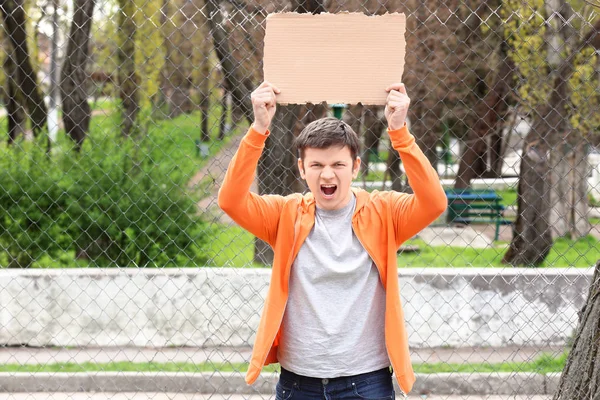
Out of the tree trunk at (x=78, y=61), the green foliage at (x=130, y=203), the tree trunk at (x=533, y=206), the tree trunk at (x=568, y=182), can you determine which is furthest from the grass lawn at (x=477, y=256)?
the tree trunk at (x=78, y=61)

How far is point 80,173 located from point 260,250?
5.50ft

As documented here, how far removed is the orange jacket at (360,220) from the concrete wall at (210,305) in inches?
111

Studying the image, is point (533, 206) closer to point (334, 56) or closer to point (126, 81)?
point (334, 56)

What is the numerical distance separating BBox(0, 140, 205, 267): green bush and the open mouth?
4121 mm

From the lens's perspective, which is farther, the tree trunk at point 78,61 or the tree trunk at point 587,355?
the tree trunk at point 78,61

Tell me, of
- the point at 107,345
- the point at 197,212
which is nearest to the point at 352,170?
the point at 107,345

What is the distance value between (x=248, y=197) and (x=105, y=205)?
4390mm

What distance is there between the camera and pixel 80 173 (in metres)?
6.84

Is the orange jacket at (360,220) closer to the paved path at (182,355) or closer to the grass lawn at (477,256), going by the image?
the paved path at (182,355)

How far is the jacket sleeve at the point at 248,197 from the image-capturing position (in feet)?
8.16

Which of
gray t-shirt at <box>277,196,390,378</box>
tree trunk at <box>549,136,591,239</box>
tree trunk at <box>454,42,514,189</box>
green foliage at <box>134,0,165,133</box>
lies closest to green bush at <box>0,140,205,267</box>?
green foliage at <box>134,0,165,133</box>

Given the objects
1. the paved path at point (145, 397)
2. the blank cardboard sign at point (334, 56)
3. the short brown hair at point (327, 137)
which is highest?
the blank cardboard sign at point (334, 56)

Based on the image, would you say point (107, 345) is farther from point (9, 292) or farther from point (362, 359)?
point (362, 359)

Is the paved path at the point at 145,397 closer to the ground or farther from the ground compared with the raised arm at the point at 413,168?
closer to the ground
